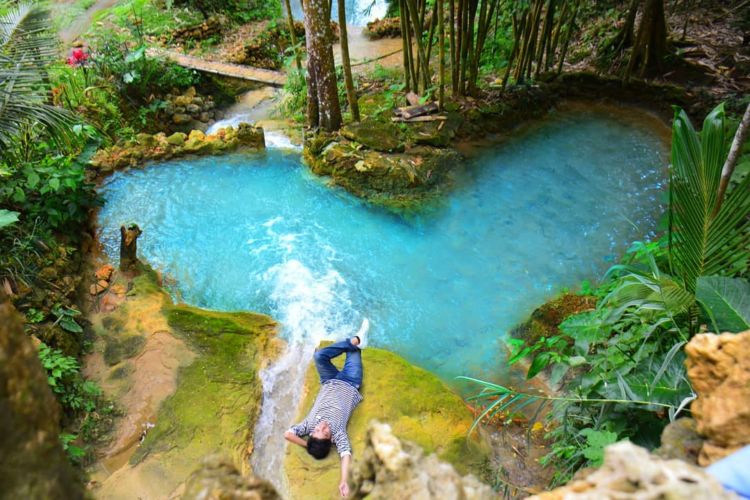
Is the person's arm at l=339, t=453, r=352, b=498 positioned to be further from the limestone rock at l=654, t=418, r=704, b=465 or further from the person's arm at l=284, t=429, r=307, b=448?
the limestone rock at l=654, t=418, r=704, b=465

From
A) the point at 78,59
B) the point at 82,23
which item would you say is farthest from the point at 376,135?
the point at 82,23

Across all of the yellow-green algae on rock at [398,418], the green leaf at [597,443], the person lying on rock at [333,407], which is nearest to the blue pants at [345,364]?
the person lying on rock at [333,407]

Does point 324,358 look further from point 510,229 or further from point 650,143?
point 650,143

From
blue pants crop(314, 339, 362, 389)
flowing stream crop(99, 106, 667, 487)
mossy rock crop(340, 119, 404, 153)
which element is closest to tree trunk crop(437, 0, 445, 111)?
mossy rock crop(340, 119, 404, 153)

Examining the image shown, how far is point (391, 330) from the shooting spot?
5086mm

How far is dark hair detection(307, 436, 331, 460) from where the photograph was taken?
3811mm

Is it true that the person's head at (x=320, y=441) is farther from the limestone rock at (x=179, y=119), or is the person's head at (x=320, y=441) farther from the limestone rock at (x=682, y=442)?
the limestone rock at (x=179, y=119)

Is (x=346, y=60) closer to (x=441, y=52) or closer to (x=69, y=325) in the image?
(x=441, y=52)

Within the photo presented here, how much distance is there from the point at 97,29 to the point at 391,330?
11.4m

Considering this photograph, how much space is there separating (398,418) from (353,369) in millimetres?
628

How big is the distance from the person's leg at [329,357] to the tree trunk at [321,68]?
445cm

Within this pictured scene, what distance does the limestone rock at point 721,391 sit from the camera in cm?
133

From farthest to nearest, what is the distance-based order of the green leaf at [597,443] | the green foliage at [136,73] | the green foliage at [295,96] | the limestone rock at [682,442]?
1. the green foliage at [295,96]
2. the green foliage at [136,73]
3. the green leaf at [597,443]
4. the limestone rock at [682,442]

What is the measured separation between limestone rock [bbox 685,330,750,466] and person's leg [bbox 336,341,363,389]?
3107mm
